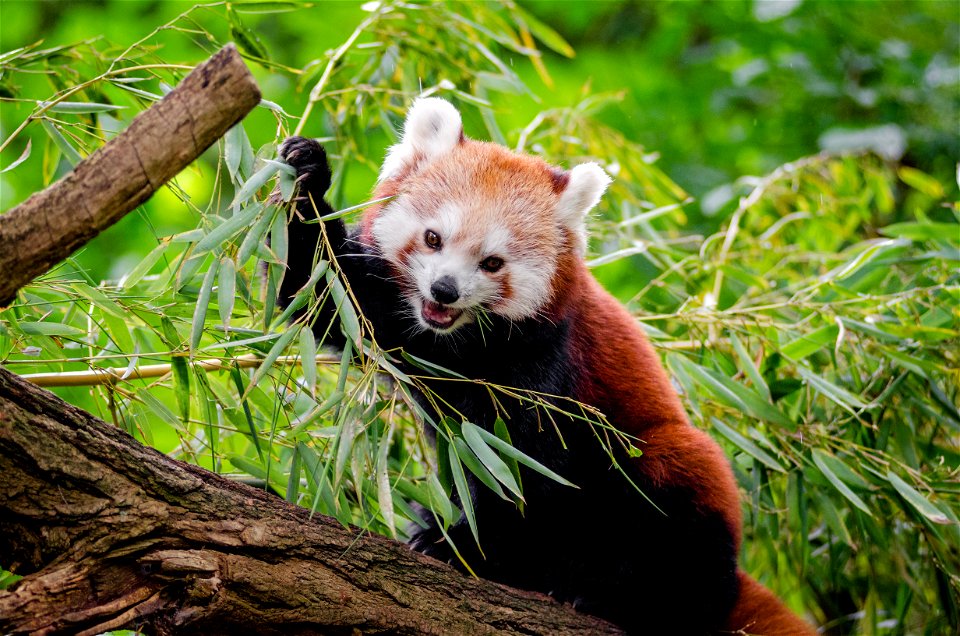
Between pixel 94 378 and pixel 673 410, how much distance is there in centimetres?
217

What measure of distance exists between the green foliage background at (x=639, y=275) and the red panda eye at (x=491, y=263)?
551 mm

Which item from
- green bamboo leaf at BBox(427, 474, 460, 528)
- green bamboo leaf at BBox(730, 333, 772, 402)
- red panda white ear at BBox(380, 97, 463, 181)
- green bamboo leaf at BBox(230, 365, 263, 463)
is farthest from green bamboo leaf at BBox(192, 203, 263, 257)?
green bamboo leaf at BBox(730, 333, 772, 402)

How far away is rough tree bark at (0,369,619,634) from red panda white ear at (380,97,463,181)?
1.56 metres

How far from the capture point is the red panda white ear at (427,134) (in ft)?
11.2

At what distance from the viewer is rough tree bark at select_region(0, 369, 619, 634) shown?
6.36 feet

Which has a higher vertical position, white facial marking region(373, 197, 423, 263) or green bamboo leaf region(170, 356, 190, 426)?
white facial marking region(373, 197, 423, 263)

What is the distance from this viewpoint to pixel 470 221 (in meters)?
3.23

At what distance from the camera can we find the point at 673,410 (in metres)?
3.62

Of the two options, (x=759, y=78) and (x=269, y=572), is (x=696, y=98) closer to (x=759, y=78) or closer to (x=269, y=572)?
(x=759, y=78)

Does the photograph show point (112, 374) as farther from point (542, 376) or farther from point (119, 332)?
point (542, 376)

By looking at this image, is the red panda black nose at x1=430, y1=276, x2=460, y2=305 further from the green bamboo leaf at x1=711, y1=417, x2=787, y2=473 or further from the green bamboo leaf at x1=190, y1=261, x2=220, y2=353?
the green bamboo leaf at x1=711, y1=417, x2=787, y2=473

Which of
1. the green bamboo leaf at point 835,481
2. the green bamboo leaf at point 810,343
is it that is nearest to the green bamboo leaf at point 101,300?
the green bamboo leaf at point 835,481

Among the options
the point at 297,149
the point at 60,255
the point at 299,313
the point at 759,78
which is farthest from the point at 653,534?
the point at 759,78

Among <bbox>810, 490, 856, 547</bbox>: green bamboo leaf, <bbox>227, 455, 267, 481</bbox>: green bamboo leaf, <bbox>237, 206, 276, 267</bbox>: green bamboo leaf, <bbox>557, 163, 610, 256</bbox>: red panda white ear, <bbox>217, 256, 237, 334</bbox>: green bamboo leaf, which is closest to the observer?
<bbox>217, 256, 237, 334</bbox>: green bamboo leaf
